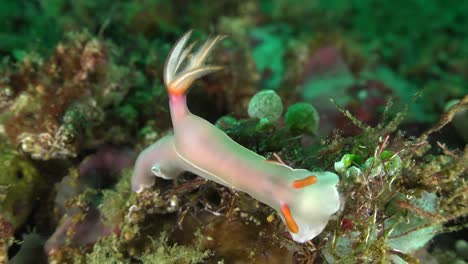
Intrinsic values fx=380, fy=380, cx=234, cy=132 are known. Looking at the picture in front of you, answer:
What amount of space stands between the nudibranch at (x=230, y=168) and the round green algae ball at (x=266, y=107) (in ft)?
2.30

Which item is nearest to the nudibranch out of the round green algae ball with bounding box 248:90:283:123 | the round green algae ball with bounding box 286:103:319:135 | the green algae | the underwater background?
the underwater background

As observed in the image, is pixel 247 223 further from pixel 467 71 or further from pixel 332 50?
pixel 467 71

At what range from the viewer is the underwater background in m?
2.25

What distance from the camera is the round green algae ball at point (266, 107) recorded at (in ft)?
9.46

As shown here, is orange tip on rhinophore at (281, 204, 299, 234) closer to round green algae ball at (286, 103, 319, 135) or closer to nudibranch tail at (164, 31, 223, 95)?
nudibranch tail at (164, 31, 223, 95)

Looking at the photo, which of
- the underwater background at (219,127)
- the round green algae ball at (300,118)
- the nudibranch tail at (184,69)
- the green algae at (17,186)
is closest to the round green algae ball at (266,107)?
the underwater background at (219,127)

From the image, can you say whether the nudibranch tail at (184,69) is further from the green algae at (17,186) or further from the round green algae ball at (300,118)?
the green algae at (17,186)

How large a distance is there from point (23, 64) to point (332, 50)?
3.75 m

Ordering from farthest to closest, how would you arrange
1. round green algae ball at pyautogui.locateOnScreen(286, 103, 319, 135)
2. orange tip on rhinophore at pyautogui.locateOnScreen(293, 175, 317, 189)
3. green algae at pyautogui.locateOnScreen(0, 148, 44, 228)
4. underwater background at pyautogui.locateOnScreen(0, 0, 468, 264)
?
round green algae ball at pyautogui.locateOnScreen(286, 103, 319, 135)
green algae at pyautogui.locateOnScreen(0, 148, 44, 228)
underwater background at pyautogui.locateOnScreen(0, 0, 468, 264)
orange tip on rhinophore at pyautogui.locateOnScreen(293, 175, 317, 189)

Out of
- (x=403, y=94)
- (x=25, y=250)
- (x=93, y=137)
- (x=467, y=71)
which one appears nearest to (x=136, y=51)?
(x=93, y=137)

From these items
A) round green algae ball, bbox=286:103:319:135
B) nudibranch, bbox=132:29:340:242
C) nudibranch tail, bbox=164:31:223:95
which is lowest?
round green algae ball, bbox=286:103:319:135

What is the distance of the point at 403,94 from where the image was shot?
5211 mm

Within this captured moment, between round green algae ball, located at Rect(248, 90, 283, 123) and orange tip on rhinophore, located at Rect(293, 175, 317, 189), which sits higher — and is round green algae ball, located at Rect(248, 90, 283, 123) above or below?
below

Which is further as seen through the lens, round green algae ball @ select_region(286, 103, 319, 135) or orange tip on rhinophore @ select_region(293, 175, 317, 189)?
round green algae ball @ select_region(286, 103, 319, 135)
